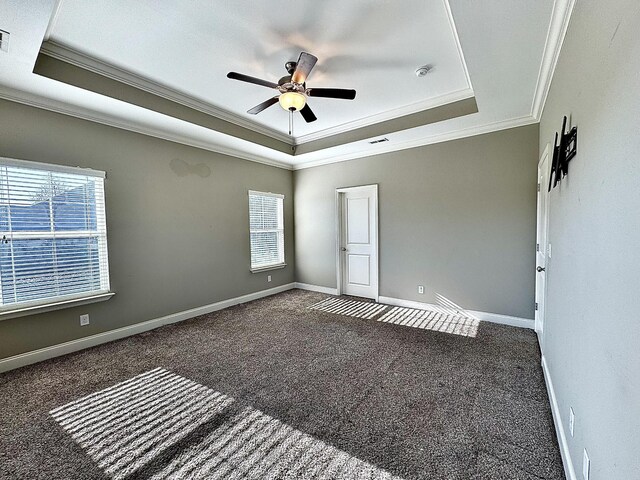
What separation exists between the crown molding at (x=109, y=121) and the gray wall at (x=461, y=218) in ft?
6.82

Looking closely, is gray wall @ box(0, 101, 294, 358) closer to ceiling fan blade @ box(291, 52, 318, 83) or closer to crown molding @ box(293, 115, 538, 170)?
crown molding @ box(293, 115, 538, 170)

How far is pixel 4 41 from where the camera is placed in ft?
6.46

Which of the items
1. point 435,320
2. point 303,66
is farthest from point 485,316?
point 303,66

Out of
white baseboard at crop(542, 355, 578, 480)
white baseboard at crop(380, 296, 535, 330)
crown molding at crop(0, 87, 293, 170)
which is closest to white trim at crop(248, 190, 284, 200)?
crown molding at crop(0, 87, 293, 170)

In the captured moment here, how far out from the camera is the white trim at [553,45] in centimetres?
174

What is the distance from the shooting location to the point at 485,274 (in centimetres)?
377

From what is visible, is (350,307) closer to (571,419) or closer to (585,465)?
(571,419)

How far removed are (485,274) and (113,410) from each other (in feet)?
13.9

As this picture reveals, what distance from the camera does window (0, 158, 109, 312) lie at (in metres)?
2.63

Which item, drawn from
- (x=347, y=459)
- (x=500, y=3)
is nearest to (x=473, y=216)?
(x=500, y=3)

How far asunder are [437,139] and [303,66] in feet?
8.19

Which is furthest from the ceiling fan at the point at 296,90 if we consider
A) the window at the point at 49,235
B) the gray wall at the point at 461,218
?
the window at the point at 49,235

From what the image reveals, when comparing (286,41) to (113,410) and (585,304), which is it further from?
(113,410)

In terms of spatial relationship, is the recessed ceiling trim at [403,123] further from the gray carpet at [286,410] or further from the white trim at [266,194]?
the gray carpet at [286,410]
